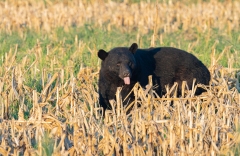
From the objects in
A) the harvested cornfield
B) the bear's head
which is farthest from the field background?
the bear's head

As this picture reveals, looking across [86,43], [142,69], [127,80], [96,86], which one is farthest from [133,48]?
[86,43]

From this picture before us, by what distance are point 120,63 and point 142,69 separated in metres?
0.46

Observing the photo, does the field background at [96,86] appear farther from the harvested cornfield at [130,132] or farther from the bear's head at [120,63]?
the bear's head at [120,63]

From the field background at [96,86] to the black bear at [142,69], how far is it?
0.22 metres

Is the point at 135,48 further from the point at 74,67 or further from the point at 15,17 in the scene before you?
the point at 15,17

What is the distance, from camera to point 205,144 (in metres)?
6.66

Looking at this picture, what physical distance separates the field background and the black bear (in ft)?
0.71

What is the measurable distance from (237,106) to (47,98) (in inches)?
90.8

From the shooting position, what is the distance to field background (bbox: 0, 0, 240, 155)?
22.0 feet

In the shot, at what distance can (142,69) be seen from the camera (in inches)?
355

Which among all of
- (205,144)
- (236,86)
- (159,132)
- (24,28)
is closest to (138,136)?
(159,132)

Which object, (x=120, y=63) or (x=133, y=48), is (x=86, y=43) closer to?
(x=133, y=48)

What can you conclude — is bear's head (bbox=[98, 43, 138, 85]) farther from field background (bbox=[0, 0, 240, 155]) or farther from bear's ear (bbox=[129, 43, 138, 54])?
field background (bbox=[0, 0, 240, 155])

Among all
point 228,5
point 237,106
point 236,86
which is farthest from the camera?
point 228,5
